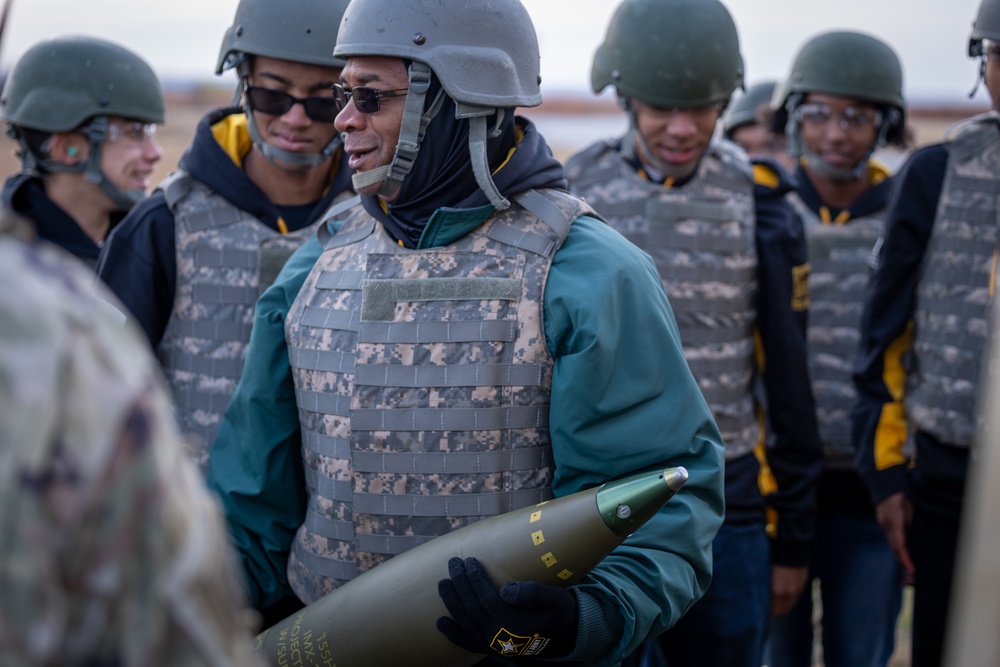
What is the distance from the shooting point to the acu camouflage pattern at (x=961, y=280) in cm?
454

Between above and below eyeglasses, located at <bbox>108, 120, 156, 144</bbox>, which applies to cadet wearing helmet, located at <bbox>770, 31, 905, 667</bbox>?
below

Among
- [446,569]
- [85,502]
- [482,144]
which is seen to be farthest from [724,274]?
[85,502]

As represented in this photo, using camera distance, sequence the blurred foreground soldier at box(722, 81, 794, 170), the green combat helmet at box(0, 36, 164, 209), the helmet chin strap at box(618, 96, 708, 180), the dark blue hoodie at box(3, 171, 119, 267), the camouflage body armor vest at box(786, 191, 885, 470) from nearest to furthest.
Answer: the helmet chin strap at box(618, 96, 708, 180), the dark blue hoodie at box(3, 171, 119, 267), the green combat helmet at box(0, 36, 164, 209), the camouflage body armor vest at box(786, 191, 885, 470), the blurred foreground soldier at box(722, 81, 794, 170)

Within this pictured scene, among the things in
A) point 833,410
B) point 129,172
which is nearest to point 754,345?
point 833,410

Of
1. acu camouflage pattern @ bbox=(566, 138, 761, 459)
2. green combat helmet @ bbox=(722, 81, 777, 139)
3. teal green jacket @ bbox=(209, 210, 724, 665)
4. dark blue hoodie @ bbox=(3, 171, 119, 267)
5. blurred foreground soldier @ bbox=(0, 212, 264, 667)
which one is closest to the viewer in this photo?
blurred foreground soldier @ bbox=(0, 212, 264, 667)

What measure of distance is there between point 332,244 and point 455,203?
14.8 inches

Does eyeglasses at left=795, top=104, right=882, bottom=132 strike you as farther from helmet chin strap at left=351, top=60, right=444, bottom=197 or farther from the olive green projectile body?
the olive green projectile body

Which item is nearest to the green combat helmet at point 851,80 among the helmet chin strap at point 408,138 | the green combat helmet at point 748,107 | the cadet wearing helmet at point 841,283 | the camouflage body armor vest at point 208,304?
the cadet wearing helmet at point 841,283

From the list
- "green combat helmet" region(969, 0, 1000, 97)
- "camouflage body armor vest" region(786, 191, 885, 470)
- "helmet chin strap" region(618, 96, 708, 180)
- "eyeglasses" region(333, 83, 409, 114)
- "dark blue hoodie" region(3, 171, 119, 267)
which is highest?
"green combat helmet" region(969, 0, 1000, 97)

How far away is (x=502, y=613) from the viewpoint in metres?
2.51

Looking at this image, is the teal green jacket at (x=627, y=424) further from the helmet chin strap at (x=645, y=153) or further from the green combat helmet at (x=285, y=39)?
the helmet chin strap at (x=645, y=153)

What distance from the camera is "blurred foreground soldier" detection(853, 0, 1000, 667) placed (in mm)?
4547

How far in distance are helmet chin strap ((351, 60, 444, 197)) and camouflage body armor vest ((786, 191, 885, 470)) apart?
2946 millimetres

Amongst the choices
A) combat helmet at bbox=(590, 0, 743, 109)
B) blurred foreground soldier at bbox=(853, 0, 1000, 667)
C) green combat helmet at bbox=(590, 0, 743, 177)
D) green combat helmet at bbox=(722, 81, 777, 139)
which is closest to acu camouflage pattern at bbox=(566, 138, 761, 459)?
green combat helmet at bbox=(590, 0, 743, 177)
